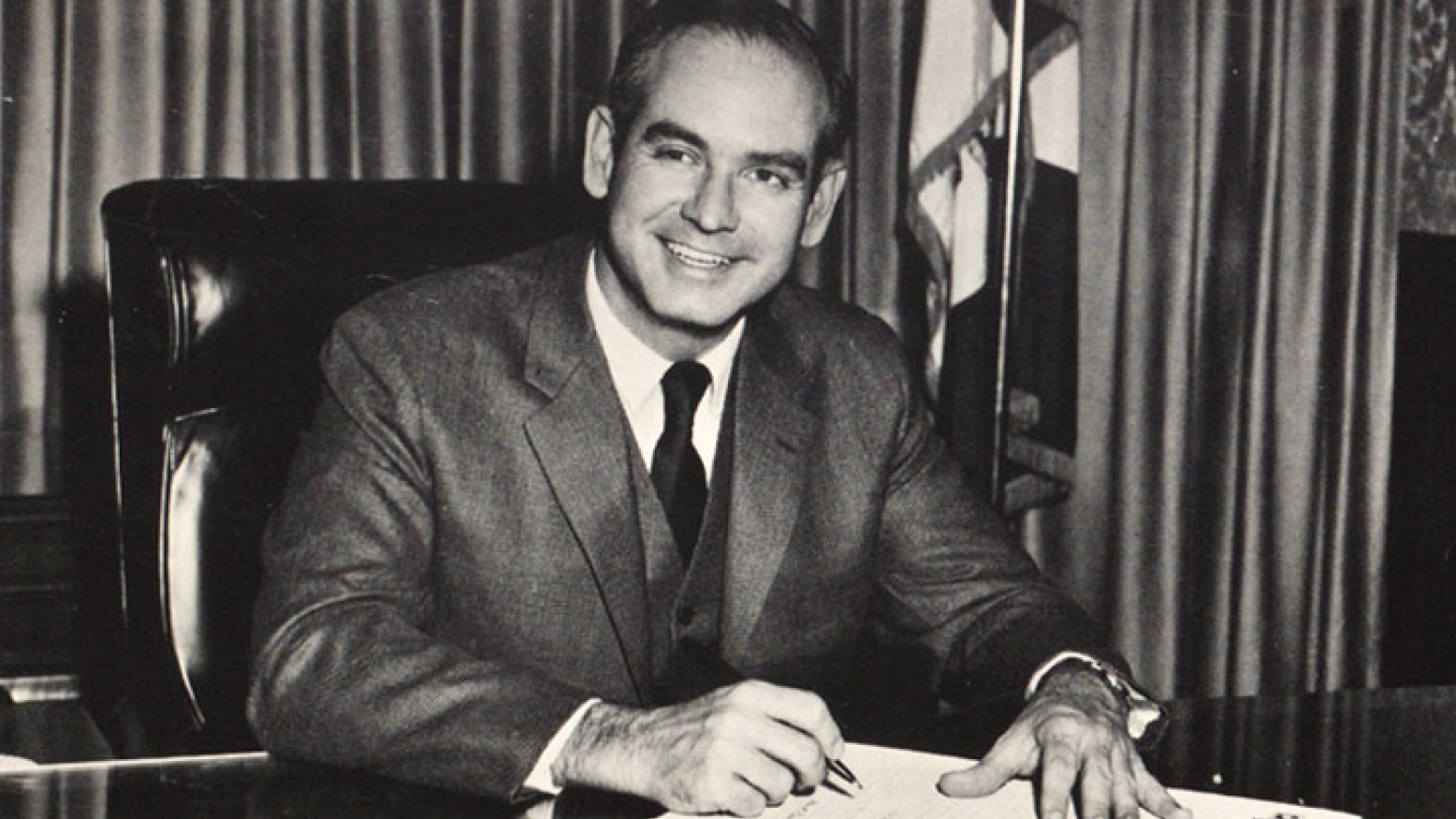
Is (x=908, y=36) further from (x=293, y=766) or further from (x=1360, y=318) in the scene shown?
(x=293, y=766)

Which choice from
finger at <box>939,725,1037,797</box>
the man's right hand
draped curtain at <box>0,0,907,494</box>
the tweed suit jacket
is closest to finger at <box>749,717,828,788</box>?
the man's right hand

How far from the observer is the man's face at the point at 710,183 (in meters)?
1.70

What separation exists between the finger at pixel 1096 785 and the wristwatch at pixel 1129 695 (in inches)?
7.2

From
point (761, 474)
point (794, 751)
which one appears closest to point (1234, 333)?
point (761, 474)

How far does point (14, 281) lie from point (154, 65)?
1.70 feet

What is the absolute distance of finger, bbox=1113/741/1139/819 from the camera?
121 centimetres

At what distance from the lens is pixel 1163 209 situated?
3.84m

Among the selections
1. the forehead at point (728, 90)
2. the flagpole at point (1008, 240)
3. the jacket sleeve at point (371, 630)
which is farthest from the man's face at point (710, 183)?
the flagpole at point (1008, 240)

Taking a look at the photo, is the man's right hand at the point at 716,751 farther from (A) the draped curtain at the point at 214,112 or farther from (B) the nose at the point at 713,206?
(A) the draped curtain at the point at 214,112

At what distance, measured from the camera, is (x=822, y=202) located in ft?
6.24

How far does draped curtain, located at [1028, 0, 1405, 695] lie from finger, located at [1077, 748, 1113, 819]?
2.61 m

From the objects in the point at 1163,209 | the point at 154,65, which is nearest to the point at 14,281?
the point at 154,65

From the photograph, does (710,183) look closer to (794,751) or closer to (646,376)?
(646,376)

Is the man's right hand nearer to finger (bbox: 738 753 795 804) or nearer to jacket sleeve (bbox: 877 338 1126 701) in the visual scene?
finger (bbox: 738 753 795 804)
